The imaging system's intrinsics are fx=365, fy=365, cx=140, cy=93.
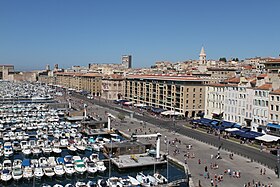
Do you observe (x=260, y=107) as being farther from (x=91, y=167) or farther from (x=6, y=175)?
(x=6, y=175)

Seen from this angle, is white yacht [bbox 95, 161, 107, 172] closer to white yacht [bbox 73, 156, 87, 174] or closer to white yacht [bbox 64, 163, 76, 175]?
white yacht [bbox 73, 156, 87, 174]

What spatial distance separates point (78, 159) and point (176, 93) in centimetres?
6054

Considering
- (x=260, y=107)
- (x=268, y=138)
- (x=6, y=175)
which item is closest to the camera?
(x=6, y=175)

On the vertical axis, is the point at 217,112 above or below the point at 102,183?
above

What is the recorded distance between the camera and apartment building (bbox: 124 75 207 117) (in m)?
114

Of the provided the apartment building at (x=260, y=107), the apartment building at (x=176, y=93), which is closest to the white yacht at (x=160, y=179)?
the apartment building at (x=260, y=107)

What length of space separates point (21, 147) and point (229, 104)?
52.7 meters

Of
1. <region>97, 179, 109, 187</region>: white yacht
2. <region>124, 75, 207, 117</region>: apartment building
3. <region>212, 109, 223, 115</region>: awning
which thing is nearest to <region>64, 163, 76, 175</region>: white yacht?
<region>97, 179, 109, 187</region>: white yacht

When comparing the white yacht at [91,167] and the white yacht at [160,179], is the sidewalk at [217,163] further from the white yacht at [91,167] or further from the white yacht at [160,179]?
the white yacht at [91,167]

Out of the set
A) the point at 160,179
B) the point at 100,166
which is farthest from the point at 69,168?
the point at 160,179

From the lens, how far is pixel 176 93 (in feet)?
384

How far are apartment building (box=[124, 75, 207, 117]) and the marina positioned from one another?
92.4ft

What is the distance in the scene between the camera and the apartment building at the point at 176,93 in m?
114

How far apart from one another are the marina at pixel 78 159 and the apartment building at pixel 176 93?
28.2 m
